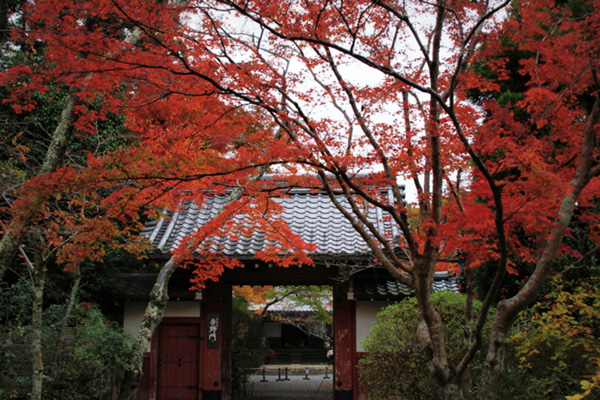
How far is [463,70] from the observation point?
643cm

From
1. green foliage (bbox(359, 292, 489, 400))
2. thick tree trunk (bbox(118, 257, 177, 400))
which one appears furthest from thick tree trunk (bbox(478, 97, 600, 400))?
thick tree trunk (bbox(118, 257, 177, 400))

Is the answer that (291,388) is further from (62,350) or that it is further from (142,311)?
(62,350)

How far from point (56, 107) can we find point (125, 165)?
671cm

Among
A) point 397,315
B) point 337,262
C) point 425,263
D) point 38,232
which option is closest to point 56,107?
point 38,232

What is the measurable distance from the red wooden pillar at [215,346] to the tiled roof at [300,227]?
1392mm

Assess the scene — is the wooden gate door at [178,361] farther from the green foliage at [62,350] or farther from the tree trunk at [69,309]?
the tree trunk at [69,309]

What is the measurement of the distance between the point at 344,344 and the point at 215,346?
9.70 ft

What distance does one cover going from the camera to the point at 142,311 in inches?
465

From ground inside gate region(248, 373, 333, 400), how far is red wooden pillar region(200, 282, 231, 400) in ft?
9.21

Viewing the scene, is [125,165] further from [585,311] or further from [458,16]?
[585,311]

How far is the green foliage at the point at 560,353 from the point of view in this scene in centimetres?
574

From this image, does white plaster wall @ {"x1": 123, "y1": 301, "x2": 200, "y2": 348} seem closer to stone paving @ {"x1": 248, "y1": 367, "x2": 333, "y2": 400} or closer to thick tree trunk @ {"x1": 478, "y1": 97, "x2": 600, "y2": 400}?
stone paving @ {"x1": 248, "y1": 367, "x2": 333, "y2": 400}

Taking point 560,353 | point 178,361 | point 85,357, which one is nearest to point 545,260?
point 560,353

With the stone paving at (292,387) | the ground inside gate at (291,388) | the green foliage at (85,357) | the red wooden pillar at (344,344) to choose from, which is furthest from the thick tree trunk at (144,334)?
the ground inside gate at (291,388)
